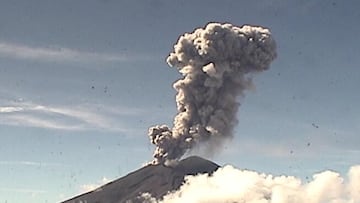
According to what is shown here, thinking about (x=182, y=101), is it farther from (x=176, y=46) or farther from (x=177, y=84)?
(x=176, y=46)

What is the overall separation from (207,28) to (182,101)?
28.5 m

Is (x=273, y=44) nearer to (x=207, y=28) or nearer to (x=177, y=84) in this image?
(x=207, y=28)

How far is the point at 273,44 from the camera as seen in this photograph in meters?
193

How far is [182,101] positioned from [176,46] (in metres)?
21.7

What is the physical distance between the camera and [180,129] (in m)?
199

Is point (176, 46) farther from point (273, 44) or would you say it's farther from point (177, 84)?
point (273, 44)

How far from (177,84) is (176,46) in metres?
15.4

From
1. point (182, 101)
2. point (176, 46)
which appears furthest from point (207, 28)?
point (182, 101)

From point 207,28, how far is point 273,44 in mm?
24980

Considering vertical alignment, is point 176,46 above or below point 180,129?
above

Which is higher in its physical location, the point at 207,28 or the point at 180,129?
the point at 207,28

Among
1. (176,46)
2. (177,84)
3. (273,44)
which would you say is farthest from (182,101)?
(273,44)

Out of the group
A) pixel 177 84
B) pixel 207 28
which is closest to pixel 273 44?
pixel 207 28

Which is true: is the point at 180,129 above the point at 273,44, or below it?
below
